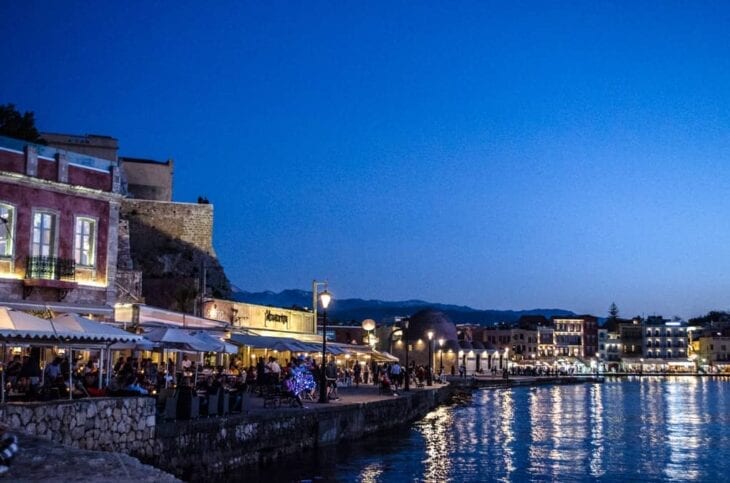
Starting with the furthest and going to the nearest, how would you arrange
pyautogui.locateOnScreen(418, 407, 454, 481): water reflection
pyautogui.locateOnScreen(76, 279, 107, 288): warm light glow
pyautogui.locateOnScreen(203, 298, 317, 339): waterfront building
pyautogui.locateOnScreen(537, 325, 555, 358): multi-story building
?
1. pyautogui.locateOnScreen(537, 325, 555, 358): multi-story building
2. pyautogui.locateOnScreen(203, 298, 317, 339): waterfront building
3. pyautogui.locateOnScreen(76, 279, 107, 288): warm light glow
4. pyautogui.locateOnScreen(418, 407, 454, 481): water reflection

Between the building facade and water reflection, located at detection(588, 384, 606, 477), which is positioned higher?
the building facade

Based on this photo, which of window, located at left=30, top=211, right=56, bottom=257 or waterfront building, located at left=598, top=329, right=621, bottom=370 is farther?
waterfront building, located at left=598, top=329, right=621, bottom=370

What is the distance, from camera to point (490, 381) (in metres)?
95.0

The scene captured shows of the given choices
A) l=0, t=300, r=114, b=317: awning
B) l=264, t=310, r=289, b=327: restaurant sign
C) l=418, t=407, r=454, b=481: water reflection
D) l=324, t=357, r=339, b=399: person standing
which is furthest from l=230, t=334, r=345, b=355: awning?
l=264, t=310, r=289, b=327: restaurant sign

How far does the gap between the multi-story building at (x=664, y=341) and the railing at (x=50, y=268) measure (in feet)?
568

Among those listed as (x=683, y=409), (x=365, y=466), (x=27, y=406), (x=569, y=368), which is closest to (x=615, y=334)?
(x=569, y=368)

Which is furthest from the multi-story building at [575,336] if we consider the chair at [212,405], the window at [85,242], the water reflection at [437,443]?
the chair at [212,405]

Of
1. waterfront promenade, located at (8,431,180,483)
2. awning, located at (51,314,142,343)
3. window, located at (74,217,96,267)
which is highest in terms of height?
window, located at (74,217,96,267)

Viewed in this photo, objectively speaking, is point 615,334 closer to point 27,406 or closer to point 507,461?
point 507,461

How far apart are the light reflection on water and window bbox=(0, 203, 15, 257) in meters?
11.9

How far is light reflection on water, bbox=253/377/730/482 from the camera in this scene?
78.8ft

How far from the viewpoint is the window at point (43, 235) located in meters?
27.5

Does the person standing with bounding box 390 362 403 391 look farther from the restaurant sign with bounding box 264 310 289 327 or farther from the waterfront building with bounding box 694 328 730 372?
the waterfront building with bounding box 694 328 730 372

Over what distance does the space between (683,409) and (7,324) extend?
2005 inches
